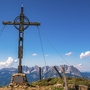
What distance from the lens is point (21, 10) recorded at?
86.9ft

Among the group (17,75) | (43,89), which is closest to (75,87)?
(43,89)

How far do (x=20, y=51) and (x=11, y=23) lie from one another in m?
4.41

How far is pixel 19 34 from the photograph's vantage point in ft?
86.0

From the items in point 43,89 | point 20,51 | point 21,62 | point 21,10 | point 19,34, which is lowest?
point 43,89

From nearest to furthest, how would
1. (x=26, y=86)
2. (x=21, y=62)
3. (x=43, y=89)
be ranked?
(x=43, y=89) < (x=26, y=86) < (x=21, y=62)

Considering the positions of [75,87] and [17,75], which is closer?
[75,87]

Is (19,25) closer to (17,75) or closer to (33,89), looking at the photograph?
(17,75)

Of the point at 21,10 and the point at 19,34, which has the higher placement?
the point at 21,10

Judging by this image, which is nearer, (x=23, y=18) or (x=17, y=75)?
(x=17, y=75)

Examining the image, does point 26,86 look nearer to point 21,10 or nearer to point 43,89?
point 43,89

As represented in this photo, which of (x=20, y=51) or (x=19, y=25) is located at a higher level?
(x=19, y=25)

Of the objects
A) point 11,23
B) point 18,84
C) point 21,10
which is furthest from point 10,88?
point 21,10

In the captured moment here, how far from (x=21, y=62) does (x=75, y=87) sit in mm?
8454

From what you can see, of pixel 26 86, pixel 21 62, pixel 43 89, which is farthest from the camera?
pixel 21 62
